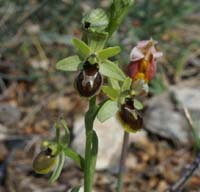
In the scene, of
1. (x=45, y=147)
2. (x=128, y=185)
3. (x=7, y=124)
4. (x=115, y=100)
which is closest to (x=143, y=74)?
(x=115, y=100)

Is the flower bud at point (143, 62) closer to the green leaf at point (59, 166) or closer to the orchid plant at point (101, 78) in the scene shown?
the orchid plant at point (101, 78)

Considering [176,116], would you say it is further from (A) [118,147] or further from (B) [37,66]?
(B) [37,66]

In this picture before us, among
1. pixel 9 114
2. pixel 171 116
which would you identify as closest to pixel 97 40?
pixel 171 116

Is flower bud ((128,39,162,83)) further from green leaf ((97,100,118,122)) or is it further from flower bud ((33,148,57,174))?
flower bud ((33,148,57,174))

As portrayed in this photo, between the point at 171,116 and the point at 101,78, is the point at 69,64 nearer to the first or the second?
the point at 101,78

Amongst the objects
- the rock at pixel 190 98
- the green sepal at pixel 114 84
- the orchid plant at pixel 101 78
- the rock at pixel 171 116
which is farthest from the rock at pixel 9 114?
the green sepal at pixel 114 84

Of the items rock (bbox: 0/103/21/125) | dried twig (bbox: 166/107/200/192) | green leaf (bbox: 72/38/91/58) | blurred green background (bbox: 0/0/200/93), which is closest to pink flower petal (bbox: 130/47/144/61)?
green leaf (bbox: 72/38/91/58)
